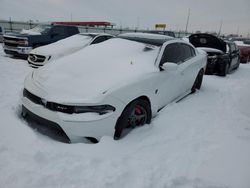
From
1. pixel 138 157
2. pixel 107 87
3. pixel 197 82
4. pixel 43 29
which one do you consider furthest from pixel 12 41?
pixel 138 157

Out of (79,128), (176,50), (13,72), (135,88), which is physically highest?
(176,50)

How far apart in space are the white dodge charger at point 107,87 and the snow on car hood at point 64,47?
3.51 m

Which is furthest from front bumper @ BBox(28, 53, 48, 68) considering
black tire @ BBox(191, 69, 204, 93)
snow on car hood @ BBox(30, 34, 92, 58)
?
black tire @ BBox(191, 69, 204, 93)

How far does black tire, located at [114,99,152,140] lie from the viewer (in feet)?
9.29

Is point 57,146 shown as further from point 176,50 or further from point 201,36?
point 201,36

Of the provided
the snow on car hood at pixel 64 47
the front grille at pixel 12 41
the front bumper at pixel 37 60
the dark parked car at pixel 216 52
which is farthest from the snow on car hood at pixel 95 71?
the front grille at pixel 12 41

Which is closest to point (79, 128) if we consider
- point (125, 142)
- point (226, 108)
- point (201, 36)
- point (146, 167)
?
point (125, 142)

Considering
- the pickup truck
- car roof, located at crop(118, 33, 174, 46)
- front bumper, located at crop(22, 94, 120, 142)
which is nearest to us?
front bumper, located at crop(22, 94, 120, 142)

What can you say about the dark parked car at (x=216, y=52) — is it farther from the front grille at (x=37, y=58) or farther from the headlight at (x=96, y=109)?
the headlight at (x=96, y=109)

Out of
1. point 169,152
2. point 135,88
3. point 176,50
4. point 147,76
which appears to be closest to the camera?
point 169,152

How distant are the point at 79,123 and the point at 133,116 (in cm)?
86

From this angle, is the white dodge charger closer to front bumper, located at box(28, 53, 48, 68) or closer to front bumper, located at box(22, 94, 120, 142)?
front bumper, located at box(22, 94, 120, 142)

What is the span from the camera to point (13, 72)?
6492mm

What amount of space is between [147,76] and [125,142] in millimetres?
1050
